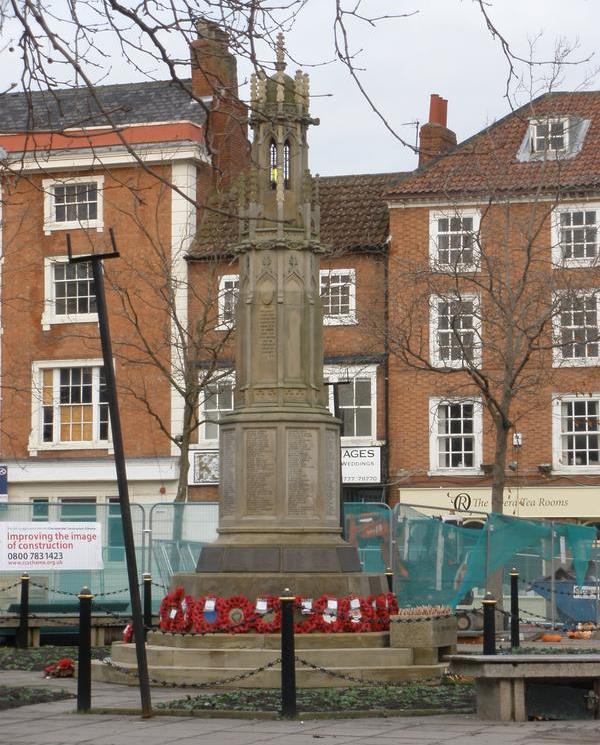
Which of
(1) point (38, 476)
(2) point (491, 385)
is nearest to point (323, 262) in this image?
(2) point (491, 385)

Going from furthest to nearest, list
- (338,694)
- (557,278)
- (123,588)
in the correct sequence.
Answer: (557,278)
(123,588)
(338,694)

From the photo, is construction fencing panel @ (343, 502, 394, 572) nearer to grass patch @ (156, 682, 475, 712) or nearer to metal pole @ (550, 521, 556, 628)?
metal pole @ (550, 521, 556, 628)

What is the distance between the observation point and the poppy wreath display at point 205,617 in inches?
691

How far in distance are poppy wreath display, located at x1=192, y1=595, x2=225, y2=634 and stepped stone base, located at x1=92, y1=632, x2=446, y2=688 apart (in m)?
0.12

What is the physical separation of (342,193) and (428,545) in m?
20.5

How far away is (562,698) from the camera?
13898 millimetres

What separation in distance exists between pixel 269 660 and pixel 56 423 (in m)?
26.6

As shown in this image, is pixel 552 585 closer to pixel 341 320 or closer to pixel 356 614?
pixel 356 614

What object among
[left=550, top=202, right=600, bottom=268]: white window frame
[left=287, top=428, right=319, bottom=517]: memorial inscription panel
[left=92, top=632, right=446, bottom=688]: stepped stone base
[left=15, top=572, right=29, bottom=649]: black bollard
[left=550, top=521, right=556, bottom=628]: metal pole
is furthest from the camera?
[left=550, top=202, right=600, bottom=268]: white window frame

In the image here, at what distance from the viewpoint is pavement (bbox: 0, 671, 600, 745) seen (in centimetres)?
1203

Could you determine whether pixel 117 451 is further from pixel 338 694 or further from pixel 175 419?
pixel 175 419

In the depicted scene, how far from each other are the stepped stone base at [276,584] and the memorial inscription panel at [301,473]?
0.85 m

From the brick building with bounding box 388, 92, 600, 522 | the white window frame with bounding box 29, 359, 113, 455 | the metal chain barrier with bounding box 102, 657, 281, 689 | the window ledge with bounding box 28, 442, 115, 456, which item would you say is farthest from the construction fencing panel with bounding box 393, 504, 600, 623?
the white window frame with bounding box 29, 359, 113, 455

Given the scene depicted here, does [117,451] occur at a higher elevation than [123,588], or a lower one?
higher
